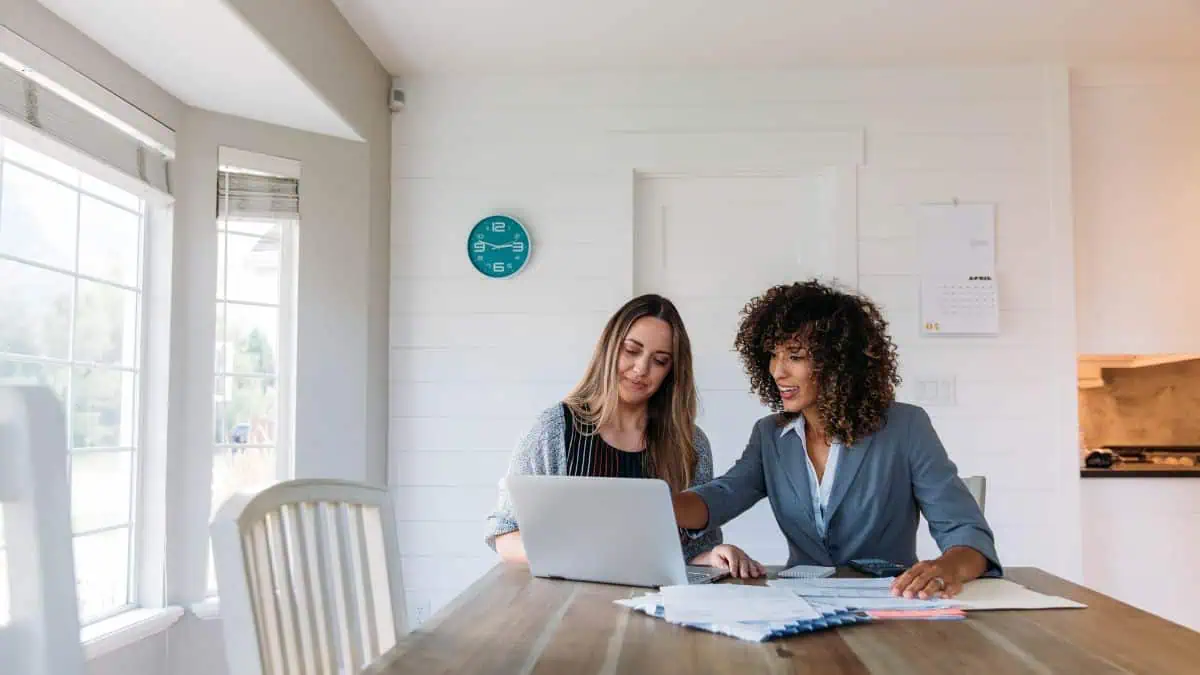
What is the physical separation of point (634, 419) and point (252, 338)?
5.10 ft

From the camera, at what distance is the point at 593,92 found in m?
4.01

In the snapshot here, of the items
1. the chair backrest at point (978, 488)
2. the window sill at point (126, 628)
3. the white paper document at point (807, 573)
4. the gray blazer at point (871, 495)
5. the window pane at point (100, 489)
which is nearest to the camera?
the white paper document at point (807, 573)

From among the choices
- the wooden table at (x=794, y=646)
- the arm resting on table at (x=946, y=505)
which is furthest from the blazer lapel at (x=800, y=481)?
the wooden table at (x=794, y=646)

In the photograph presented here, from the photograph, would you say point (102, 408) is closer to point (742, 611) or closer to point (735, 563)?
point (735, 563)

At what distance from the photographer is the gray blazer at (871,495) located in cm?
223

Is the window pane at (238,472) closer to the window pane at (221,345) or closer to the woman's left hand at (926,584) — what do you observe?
the window pane at (221,345)

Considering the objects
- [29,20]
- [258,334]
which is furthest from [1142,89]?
[29,20]

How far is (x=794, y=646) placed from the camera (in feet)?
4.42

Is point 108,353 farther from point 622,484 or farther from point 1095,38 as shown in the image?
point 1095,38

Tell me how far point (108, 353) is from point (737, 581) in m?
2.10

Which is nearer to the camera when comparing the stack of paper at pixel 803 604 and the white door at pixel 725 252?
the stack of paper at pixel 803 604

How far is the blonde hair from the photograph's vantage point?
262cm

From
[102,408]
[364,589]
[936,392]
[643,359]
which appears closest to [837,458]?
[643,359]

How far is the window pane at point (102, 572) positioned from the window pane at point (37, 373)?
0.44 metres
